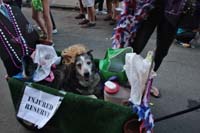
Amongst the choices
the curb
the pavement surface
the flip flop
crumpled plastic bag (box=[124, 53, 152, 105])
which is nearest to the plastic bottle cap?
crumpled plastic bag (box=[124, 53, 152, 105])

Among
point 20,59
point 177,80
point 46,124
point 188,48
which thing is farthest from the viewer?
point 188,48

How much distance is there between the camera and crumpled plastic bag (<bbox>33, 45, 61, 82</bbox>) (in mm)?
2834

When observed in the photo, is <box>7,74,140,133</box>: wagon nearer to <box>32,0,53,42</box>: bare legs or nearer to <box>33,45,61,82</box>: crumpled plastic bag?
<box>33,45,61,82</box>: crumpled plastic bag

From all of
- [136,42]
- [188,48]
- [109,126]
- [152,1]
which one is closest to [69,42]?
[188,48]

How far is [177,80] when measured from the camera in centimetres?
419

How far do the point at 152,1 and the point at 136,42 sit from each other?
0.49 m

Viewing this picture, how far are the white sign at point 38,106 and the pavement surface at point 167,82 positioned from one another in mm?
403

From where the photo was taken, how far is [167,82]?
13.6 ft

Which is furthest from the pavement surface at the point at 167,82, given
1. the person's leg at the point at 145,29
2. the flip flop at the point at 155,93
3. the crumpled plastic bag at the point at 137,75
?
the crumpled plastic bag at the point at 137,75

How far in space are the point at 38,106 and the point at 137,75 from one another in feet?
2.64

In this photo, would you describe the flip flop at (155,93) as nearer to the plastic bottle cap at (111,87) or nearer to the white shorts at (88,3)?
the plastic bottle cap at (111,87)

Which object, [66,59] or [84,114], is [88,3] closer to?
[66,59]

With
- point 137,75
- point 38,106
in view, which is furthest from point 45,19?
point 137,75

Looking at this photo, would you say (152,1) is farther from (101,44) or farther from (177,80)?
(101,44)
